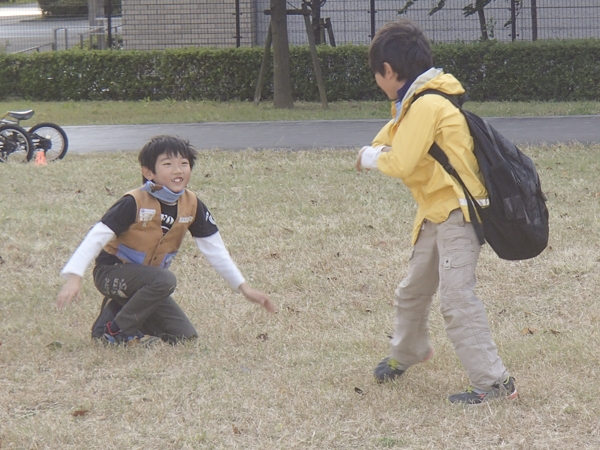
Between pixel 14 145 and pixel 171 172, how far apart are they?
250 inches

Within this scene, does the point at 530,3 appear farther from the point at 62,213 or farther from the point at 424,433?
the point at 424,433

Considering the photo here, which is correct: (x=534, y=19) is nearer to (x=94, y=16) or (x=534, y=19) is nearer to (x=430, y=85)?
(x=94, y=16)

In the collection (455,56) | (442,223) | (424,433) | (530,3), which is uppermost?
(530,3)

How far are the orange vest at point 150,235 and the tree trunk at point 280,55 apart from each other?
11418 mm

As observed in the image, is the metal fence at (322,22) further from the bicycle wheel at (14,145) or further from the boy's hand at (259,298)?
the boy's hand at (259,298)

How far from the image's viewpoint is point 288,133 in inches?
482

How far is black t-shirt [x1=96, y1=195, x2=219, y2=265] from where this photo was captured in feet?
13.2

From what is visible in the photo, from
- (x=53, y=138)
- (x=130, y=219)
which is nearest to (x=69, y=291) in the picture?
(x=130, y=219)

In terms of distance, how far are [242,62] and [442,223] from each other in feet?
48.8

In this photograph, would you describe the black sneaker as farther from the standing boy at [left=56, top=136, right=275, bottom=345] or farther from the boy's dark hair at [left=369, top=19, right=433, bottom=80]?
the boy's dark hair at [left=369, top=19, right=433, bottom=80]

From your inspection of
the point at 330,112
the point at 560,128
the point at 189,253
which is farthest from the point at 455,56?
the point at 189,253

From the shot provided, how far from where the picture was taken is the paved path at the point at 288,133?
11055 mm

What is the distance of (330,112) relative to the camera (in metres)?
14.9

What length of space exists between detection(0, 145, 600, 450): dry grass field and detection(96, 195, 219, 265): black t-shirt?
0.47m
